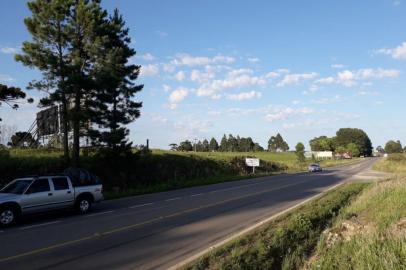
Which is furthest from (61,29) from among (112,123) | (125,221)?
(125,221)

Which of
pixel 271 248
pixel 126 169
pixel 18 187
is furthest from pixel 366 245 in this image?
pixel 126 169

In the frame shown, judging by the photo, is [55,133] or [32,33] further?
[55,133]

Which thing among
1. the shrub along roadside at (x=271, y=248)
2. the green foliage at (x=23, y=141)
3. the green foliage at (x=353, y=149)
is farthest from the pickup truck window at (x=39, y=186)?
the green foliage at (x=353, y=149)

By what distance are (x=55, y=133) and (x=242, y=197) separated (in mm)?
18636

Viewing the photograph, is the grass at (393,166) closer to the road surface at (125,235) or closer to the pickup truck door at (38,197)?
the road surface at (125,235)

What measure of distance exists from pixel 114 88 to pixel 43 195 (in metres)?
15.0

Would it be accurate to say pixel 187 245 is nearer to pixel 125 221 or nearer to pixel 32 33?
pixel 125 221

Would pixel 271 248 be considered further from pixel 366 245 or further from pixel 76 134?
pixel 76 134

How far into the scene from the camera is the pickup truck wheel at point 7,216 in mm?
13617

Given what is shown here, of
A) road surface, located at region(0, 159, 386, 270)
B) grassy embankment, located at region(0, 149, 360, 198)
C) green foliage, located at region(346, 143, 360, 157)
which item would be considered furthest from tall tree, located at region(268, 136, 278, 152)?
road surface, located at region(0, 159, 386, 270)

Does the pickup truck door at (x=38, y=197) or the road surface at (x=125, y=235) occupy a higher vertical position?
the pickup truck door at (x=38, y=197)

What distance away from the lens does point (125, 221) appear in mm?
14102

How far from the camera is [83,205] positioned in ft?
55.6

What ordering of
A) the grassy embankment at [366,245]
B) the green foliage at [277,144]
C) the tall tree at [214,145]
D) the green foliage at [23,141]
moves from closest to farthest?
the grassy embankment at [366,245], the green foliage at [23,141], the tall tree at [214,145], the green foliage at [277,144]
